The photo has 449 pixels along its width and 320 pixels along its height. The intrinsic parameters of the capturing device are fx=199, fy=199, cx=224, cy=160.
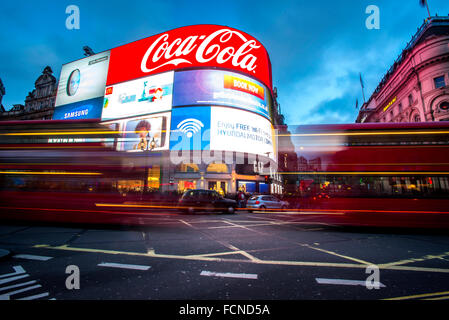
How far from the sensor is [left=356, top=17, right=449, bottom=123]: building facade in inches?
1042

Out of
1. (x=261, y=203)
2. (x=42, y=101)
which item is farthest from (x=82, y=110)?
(x=261, y=203)

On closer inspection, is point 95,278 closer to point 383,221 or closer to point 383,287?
point 383,287

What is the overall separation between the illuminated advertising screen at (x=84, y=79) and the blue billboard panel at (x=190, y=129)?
15394mm

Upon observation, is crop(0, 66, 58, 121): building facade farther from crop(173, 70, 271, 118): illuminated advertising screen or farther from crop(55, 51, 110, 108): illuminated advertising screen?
crop(173, 70, 271, 118): illuminated advertising screen

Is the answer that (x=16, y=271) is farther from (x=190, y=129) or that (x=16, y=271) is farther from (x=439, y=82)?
(x=439, y=82)

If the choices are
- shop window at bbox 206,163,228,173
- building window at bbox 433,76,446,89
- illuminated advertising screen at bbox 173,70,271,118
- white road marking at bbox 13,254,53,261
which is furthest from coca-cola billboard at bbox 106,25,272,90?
white road marking at bbox 13,254,53,261

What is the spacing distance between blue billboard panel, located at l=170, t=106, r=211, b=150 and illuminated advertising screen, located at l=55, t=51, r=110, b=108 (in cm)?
1539

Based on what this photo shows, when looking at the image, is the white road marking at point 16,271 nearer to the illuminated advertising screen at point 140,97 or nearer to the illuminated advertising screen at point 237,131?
the illuminated advertising screen at point 237,131

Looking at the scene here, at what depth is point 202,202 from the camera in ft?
42.3

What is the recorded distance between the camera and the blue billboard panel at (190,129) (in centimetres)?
2184

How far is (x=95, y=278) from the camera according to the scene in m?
3.15

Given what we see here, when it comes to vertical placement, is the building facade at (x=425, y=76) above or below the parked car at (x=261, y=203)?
above

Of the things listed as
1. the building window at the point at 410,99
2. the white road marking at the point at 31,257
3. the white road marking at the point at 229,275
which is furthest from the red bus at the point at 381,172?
the building window at the point at 410,99

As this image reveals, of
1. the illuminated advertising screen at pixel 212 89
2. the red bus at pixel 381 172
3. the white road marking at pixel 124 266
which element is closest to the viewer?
the white road marking at pixel 124 266
